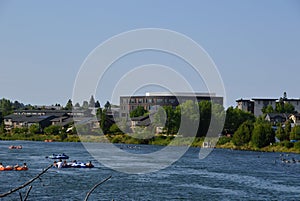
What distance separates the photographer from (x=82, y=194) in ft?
80.4

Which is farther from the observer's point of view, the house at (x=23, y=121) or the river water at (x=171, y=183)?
the house at (x=23, y=121)

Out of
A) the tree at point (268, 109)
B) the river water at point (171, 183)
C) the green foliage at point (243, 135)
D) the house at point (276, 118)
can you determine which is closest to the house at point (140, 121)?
the house at point (276, 118)

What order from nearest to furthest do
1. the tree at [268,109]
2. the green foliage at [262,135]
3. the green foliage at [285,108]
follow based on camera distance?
the green foliage at [262,135] < the tree at [268,109] < the green foliage at [285,108]

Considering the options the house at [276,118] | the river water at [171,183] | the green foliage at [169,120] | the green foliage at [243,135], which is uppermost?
the house at [276,118]

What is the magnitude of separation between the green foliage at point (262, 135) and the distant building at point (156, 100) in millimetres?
39977

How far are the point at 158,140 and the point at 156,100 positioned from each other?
1231 inches

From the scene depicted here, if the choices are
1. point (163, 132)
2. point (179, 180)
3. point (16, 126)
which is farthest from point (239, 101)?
point (179, 180)

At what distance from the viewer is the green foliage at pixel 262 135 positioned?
203 ft

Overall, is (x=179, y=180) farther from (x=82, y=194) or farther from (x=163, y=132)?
(x=163, y=132)

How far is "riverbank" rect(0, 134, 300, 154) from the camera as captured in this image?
61.1 meters

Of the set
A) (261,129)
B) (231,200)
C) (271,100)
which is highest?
(271,100)

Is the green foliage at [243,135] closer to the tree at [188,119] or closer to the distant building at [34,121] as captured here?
the tree at [188,119]

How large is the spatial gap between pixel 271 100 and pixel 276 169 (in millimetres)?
75158

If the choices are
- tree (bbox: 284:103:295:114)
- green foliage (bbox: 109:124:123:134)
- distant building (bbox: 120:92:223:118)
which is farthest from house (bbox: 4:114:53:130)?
tree (bbox: 284:103:295:114)
